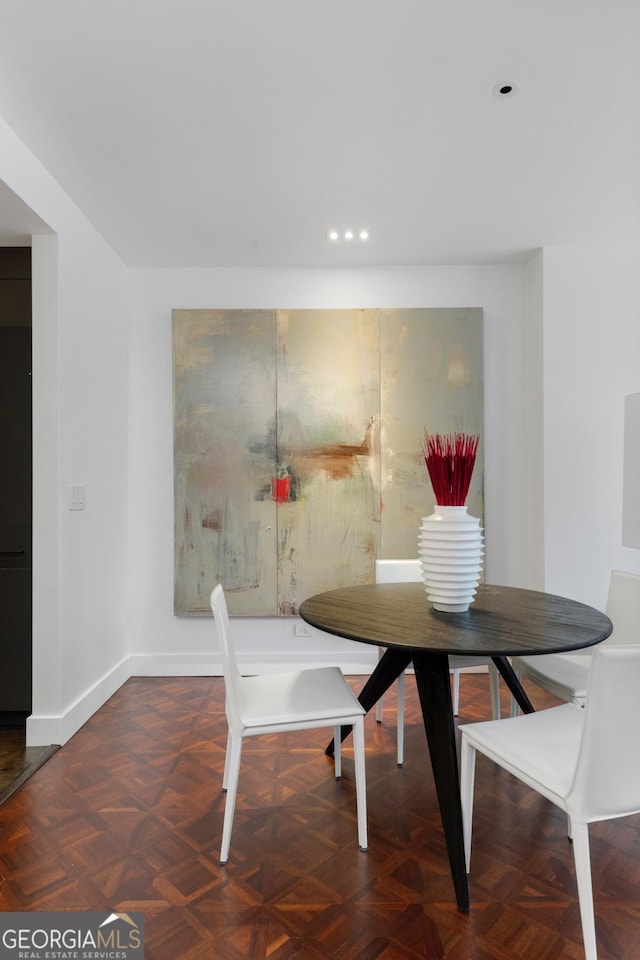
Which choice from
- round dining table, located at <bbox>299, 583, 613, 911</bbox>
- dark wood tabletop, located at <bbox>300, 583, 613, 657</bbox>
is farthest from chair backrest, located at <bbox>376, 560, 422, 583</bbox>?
round dining table, located at <bbox>299, 583, 613, 911</bbox>

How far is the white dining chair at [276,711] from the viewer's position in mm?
1819

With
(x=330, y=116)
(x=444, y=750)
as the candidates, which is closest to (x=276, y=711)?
(x=444, y=750)

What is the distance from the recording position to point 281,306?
12.5 ft

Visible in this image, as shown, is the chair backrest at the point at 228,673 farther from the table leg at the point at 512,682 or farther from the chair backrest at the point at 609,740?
the table leg at the point at 512,682

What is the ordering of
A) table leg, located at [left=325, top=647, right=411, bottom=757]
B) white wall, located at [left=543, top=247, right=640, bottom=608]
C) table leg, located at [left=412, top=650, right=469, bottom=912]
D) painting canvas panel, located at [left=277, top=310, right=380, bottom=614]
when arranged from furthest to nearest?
painting canvas panel, located at [left=277, top=310, right=380, bottom=614], white wall, located at [left=543, top=247, right=640, bottom=608], table leg, located at [left=325, top=647, right=411, bottom=757], table leg, located at [left=412, top=650, right=469, bottom=912]

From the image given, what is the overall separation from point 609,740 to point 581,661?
1108mm

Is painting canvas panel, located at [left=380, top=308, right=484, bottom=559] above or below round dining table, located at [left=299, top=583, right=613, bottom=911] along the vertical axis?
above

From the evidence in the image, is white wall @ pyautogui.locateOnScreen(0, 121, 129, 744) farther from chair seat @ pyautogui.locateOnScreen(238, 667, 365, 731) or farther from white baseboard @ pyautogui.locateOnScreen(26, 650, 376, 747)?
chair seat @ pyautogui.locateOnScreen(238, 667, 365, 731)

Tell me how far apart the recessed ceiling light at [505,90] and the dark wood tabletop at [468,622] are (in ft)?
6.42

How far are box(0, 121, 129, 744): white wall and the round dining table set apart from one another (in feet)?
4.55

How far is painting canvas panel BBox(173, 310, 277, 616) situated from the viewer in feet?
12.2

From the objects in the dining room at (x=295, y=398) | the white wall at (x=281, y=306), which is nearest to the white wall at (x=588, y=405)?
the dining room at (x=295, y=398)

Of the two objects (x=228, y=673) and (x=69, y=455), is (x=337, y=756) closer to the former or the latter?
(x=228, y=673)

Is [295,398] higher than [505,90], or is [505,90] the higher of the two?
[505,90]
